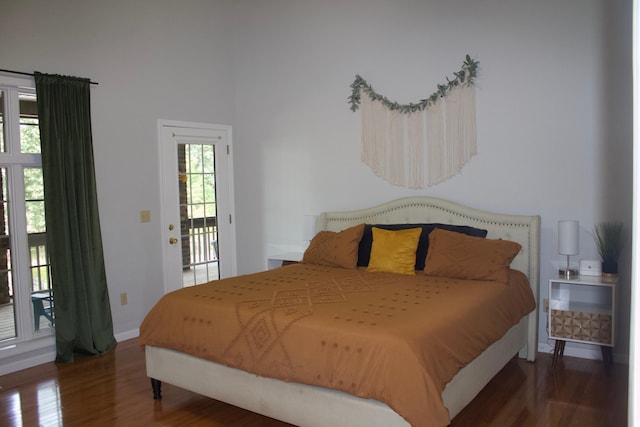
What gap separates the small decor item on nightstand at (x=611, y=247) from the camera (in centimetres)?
371

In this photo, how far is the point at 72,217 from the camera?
4258 millimetres

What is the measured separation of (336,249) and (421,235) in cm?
70

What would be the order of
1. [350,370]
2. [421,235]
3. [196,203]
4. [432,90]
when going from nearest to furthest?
[350,370] → [421,235] → [432,90] → [196,203]

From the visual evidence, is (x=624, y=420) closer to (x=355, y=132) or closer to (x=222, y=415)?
(x=222, y=415)

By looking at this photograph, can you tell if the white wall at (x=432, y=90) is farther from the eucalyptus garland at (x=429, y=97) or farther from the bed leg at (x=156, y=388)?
the bed leg at (x=156, y=388)

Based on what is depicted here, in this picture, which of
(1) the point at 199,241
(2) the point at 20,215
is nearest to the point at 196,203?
(1) the point at 199,241

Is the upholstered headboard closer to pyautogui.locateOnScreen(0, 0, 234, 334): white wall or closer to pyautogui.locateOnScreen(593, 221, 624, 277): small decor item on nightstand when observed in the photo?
pyautogui.locateOnScreen(593, 221, 624, 277): small decor item on nightstand

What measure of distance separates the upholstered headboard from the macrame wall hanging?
8.7 inches

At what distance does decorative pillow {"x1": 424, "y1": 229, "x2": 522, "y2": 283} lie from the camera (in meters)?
3.71

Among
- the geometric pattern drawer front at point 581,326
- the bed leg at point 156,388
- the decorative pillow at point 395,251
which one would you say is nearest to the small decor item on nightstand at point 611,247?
the geometric pattern drawer front at point 581,326

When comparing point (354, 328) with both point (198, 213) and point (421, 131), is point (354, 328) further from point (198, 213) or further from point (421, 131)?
point (198, 213)

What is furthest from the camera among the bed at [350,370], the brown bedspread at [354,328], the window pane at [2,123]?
the window pane at [2,123]

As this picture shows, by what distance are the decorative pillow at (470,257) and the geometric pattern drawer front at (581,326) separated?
1.65ft

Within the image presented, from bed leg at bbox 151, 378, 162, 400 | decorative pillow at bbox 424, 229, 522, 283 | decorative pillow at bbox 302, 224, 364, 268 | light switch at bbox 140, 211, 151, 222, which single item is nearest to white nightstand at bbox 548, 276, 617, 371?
decorative pillow at bbox 424, 229, 522, 283
